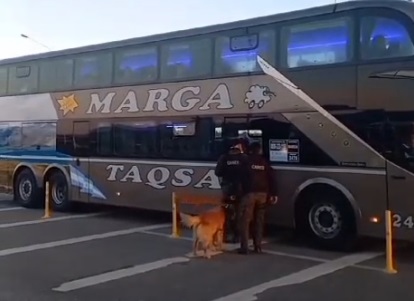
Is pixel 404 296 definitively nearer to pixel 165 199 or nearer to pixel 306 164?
pixel 306 164

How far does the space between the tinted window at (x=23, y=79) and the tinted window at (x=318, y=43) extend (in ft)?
25.9

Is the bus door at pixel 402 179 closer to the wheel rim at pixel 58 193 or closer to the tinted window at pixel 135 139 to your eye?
the tinted window at pixel 135 139

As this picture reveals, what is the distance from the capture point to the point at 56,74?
51.8 feet

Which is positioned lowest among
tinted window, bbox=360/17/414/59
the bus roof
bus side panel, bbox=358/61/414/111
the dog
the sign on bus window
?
the dog

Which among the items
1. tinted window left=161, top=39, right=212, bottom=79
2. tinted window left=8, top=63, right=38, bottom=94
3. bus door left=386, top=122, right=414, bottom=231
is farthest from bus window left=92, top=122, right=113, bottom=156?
bus door left=386, top=122, right=414, bottom=231

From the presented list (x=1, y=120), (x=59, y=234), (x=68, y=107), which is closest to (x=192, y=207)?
(x=59, y=234)

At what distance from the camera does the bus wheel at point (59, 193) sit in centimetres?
1599

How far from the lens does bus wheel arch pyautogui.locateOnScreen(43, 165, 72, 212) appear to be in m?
15.9

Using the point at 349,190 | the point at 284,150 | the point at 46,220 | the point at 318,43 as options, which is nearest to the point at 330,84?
the point at 318,43

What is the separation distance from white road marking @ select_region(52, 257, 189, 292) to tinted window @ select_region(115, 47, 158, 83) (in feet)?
16.6

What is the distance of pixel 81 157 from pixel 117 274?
23.2 ft

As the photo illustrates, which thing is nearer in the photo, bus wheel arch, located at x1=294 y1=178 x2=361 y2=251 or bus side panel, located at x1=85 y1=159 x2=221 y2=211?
bus wheel arch, located at x1=294 y1=178 x2=361 y2=251

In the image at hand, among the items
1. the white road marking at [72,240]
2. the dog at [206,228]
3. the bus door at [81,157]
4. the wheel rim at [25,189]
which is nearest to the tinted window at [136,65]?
the bus door at [81,157]

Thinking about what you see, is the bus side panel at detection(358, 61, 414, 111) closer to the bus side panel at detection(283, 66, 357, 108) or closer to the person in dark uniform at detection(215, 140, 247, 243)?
the bus side panel at detection(283, 66, 357, 108)
